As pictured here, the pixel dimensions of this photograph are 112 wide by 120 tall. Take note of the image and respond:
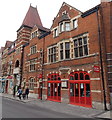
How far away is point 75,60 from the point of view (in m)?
14.4

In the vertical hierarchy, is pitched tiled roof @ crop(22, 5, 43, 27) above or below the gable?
above

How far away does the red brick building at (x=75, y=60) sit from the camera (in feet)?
39.5

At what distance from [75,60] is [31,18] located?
19342mm

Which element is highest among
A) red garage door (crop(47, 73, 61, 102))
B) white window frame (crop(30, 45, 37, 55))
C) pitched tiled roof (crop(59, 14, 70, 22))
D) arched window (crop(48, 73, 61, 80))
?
pitched tiled roof (crop(59, 14, 70, 22))

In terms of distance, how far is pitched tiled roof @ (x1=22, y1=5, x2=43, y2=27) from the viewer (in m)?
27.9

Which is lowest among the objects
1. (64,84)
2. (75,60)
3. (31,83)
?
(31,83)

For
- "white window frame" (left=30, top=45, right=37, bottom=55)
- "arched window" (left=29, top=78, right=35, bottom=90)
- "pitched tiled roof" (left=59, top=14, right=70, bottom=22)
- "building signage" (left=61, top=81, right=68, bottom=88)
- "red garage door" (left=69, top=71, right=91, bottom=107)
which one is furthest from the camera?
"white window frame" (left=30, top=45, right=37, bottom=55)

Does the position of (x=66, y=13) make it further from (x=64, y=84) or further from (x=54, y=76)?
(x=64, y=84)

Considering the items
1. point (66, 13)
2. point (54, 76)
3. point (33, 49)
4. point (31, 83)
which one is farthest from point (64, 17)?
point (31, 83)

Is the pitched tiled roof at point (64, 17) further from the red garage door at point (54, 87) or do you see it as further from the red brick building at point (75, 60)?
the red garage door at point (54, 87)

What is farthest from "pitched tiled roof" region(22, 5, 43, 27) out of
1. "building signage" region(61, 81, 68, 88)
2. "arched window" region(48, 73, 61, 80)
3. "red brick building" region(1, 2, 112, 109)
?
"building signage" region(61, 81, 68, 88)

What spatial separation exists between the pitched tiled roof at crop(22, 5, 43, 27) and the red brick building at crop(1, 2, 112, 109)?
24.1 ft

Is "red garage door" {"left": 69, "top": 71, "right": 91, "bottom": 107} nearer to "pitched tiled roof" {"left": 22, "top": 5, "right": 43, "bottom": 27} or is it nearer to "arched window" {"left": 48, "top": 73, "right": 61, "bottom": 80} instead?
"arched window" {"left": 48, "top": 73, "right": 61, "bottom": 80}

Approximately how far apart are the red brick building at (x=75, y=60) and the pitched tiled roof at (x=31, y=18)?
7.35m
